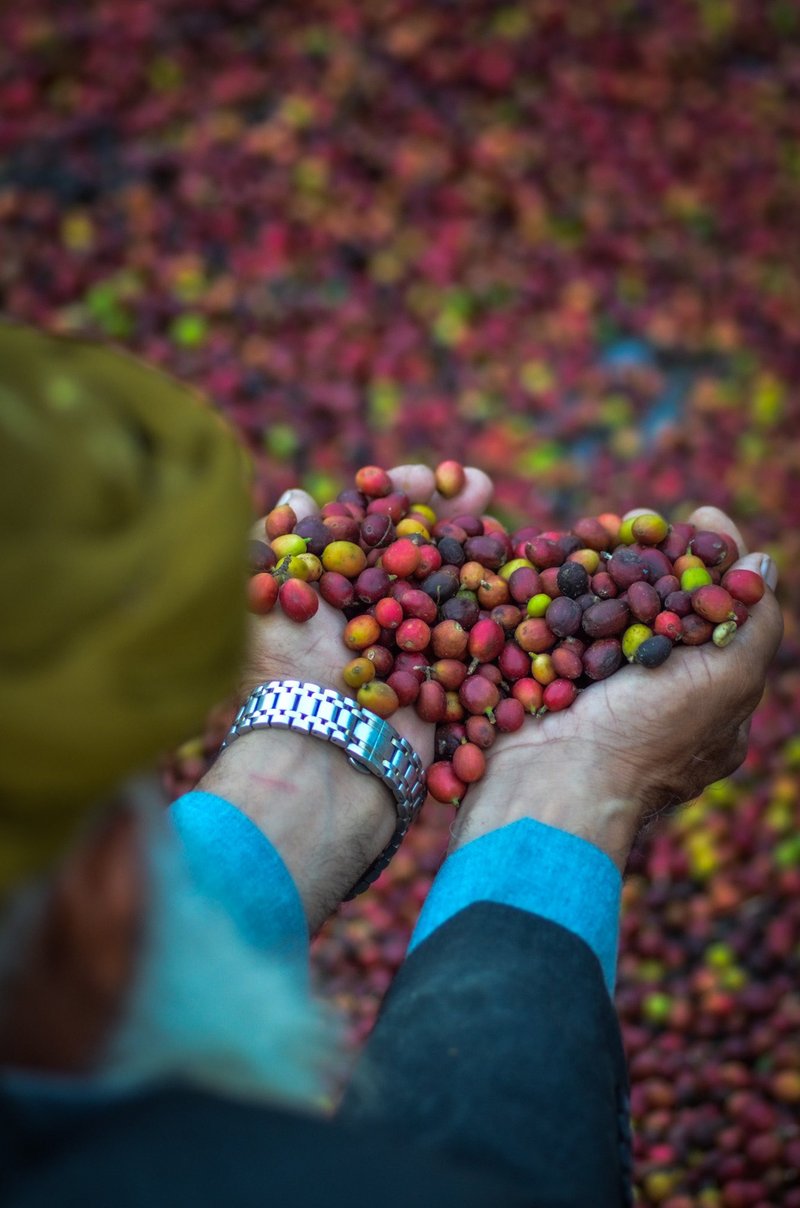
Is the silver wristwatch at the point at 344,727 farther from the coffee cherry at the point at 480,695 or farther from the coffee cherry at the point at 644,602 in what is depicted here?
the coffee cherry at the point at 644,602

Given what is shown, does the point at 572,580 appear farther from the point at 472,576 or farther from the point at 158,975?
the point at 158,975

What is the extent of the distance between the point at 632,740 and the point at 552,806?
20 centimetres

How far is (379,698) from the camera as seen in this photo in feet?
5.72

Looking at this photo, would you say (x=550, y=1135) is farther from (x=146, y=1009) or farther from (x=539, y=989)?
(x=146, y=1009)

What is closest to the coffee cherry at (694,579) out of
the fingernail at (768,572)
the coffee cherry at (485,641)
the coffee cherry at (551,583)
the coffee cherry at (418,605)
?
the fingernail at (768,572)

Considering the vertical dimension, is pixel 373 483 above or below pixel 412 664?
above

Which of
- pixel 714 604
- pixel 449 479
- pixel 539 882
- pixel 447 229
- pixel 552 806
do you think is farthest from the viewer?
pixel 447 229

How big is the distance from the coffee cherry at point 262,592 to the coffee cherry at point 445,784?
1.31ft

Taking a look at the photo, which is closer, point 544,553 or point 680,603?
point 680,603

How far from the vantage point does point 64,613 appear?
2.56 feet

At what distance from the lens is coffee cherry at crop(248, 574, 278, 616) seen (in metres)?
1.77

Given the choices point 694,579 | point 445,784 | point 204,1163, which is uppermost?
point 204,1163

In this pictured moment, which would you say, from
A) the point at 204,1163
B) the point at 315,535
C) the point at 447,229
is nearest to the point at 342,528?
the point at 315,535

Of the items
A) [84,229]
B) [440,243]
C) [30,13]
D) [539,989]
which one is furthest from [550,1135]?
[30,13]
